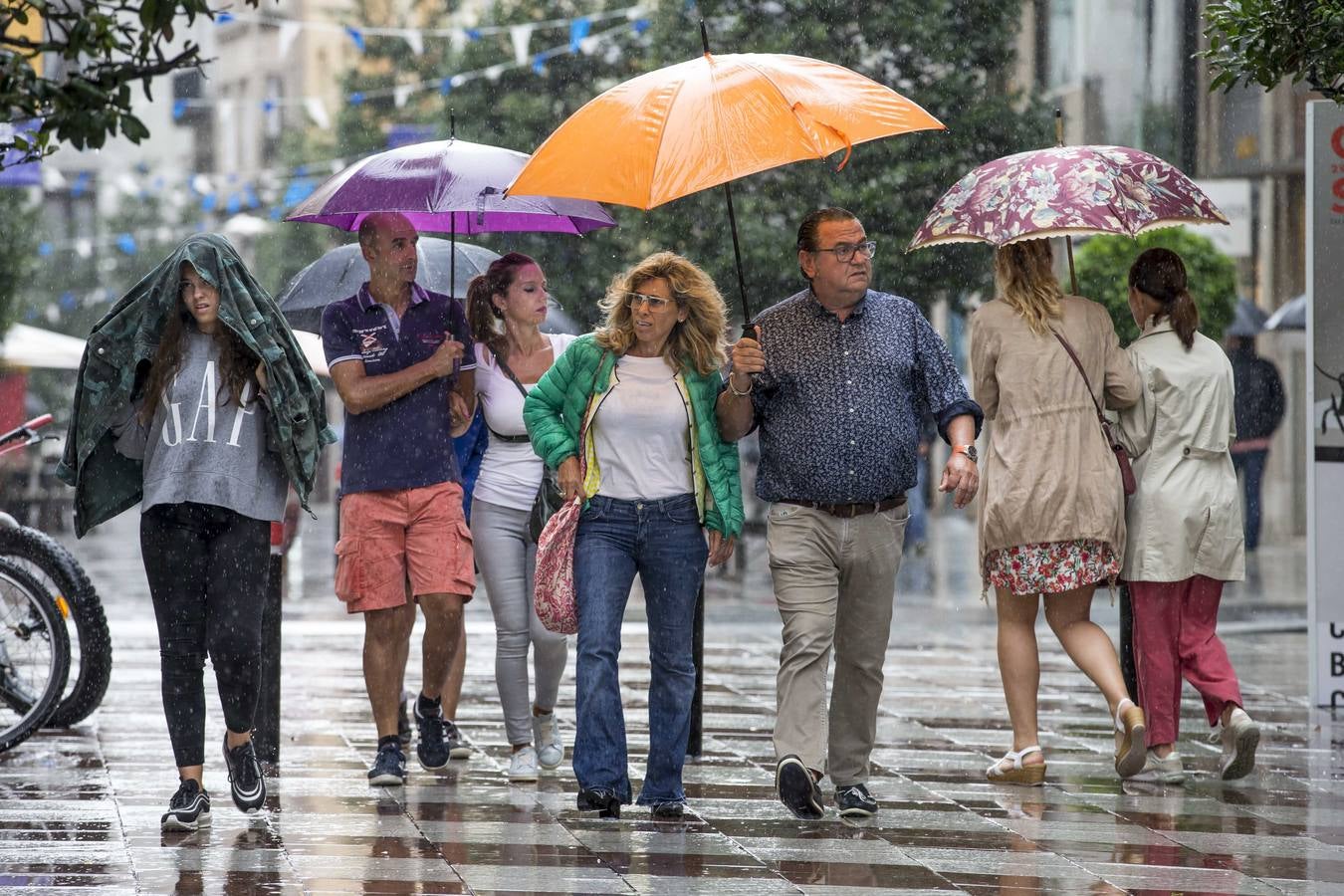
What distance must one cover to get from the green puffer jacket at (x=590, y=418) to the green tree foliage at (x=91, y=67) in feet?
8.11

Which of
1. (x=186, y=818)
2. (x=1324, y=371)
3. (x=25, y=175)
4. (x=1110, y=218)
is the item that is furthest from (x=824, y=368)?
(x=25, y=175)

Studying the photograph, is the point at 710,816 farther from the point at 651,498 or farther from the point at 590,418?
the point at 590,418

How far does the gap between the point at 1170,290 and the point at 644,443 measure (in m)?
2.32

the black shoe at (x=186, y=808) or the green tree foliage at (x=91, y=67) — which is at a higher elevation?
the green tree foliage at (x=91, y=67)

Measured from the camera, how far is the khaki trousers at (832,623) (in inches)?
281

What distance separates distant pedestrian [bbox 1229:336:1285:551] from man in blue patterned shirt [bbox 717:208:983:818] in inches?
527

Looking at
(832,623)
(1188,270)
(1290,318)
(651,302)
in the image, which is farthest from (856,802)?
(1290,318)

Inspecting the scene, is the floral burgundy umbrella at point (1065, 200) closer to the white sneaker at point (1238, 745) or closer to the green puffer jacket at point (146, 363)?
the white sneaker at point (1238, 745)

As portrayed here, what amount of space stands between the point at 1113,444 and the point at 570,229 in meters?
2.37

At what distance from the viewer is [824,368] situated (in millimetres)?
7219

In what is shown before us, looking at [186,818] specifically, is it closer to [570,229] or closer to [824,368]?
[824,368]

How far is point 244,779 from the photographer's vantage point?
704 cm

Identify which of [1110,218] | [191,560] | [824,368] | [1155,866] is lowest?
[1155,866]

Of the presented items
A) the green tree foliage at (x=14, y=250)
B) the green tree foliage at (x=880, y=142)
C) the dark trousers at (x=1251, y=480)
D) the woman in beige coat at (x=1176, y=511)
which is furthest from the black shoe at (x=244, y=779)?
the green tree foliage at (x=14, y=250)
